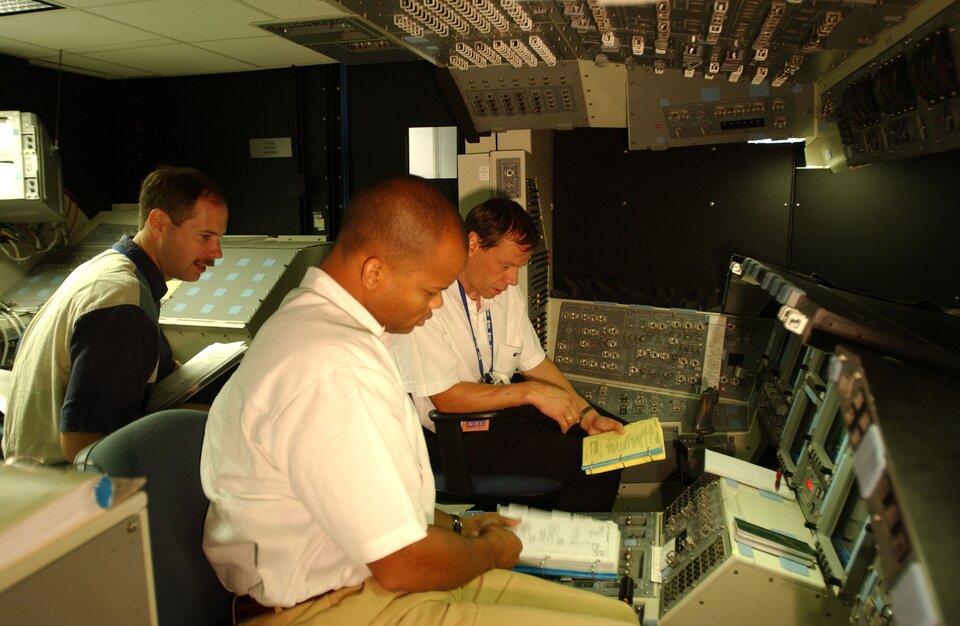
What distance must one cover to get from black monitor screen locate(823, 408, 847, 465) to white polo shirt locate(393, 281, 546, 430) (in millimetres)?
1188

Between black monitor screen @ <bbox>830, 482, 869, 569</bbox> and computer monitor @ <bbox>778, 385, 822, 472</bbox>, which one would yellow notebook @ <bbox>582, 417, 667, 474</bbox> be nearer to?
computer monitor @ <bbox>778, 385, 822, 472</bbox>

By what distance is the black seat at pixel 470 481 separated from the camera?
2158 mm

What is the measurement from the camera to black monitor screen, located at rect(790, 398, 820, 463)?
1.92 meters

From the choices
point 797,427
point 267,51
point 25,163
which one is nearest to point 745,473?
point 797,427

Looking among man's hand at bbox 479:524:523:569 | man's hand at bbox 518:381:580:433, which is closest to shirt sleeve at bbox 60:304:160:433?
man's hand at bbox 479:524:523:569

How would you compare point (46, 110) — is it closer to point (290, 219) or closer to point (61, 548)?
point (290, 219)

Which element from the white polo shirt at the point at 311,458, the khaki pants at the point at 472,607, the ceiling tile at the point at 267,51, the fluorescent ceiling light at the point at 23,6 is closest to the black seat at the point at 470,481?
the khaki pants at the point at 472,607

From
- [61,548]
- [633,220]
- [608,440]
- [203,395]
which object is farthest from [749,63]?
[61,548]

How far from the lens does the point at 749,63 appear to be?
231 centimetres

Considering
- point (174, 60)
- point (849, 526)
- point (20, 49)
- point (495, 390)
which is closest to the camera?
point (849, 526)

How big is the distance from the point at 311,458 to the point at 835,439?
134 centimetres

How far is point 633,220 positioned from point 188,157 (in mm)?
3172

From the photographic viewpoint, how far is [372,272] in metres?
1.28

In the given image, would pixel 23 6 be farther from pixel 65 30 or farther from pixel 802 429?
pixel 802 429
